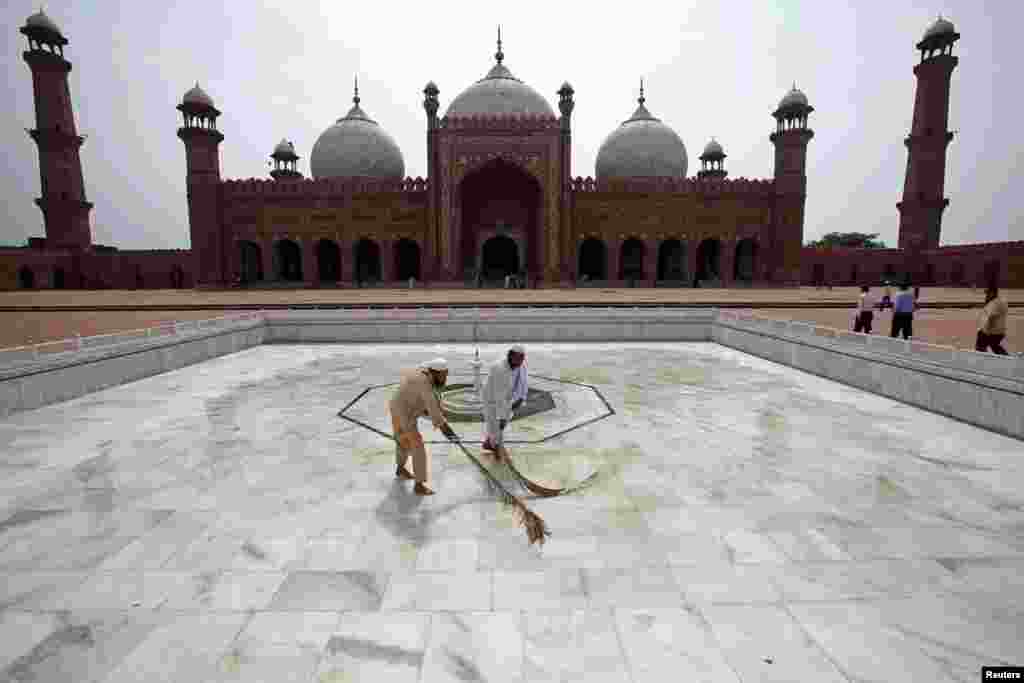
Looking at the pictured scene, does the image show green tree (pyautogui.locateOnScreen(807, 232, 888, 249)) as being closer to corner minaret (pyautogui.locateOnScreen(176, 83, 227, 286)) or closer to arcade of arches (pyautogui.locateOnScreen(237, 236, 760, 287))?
arcade of arches (pyautogui.locateOnScreen(237, 236, 760, 287))

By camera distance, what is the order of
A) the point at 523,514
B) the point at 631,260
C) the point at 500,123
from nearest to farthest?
1. the point at 523,514
2. the point at 500,123
3. the point at 631,260

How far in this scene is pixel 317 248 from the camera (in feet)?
84.4

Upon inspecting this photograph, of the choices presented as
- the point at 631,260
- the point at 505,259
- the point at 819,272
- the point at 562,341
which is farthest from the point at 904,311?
the point at 819,272

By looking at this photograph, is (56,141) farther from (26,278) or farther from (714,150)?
(714,150)

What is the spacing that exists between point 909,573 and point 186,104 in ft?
105

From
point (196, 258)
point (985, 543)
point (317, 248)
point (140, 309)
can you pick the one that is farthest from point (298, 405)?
point (196, 258)

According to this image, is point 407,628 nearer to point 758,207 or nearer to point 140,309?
point 140,309

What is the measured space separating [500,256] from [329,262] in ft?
32.7

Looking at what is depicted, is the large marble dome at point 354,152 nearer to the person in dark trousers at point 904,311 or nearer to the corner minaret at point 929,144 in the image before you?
the person in dark trousers at point 904,311

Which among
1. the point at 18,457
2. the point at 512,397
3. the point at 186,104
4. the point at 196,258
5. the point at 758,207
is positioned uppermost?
the point at 186,104

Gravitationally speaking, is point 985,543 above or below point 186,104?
below

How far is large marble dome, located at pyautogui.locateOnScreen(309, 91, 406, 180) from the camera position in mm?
28766

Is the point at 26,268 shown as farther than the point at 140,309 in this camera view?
Yes

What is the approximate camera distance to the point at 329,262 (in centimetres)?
2841
